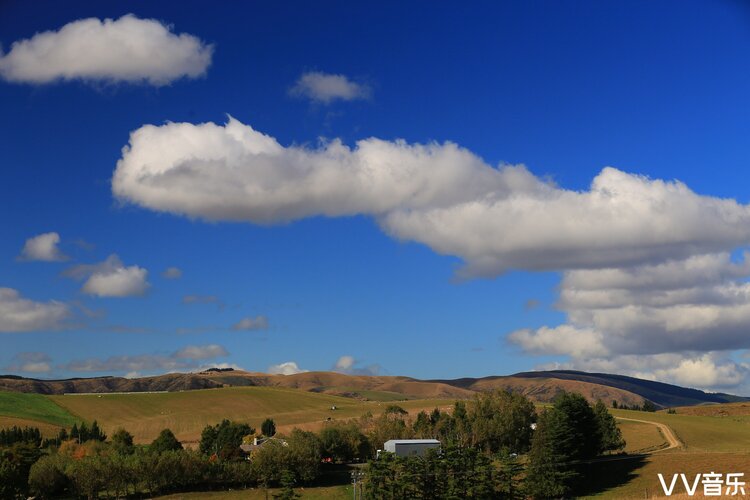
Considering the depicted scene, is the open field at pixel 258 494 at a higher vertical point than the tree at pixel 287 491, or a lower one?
lower

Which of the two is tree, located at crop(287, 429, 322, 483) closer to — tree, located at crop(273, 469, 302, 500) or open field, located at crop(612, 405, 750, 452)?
tree, located at crop(273, 469, 302, 500)

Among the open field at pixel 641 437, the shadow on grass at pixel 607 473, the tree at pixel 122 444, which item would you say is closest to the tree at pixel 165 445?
the tree at pixel 122 444

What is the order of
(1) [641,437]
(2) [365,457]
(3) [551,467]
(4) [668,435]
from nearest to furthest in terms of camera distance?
(3) [551,467]
(2) [365,457]
(1) [641,437]
(4) [668,435]

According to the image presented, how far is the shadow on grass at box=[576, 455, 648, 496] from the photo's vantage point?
386 feet

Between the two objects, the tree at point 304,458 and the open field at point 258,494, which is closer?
the open field at point 258,494

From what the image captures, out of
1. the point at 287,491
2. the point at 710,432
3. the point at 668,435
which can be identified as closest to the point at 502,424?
the point at 668,435

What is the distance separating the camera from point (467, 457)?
4537 inches

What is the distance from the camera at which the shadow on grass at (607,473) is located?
117562 millimetres

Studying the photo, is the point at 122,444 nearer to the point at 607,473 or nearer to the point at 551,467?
the point at 551,467

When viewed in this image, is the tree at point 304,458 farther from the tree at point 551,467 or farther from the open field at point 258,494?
the tree at point 551,467

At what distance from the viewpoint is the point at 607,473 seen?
12331cm

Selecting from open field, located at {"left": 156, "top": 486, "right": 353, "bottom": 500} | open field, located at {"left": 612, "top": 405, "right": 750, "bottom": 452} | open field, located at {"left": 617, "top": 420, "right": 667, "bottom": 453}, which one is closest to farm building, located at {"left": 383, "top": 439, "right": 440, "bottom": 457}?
open field, located at {"left": 156, "top": 486, "right": 353, "bottom": 500}

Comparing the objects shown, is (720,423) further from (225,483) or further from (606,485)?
(225,483)

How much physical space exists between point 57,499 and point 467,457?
63.2 m
